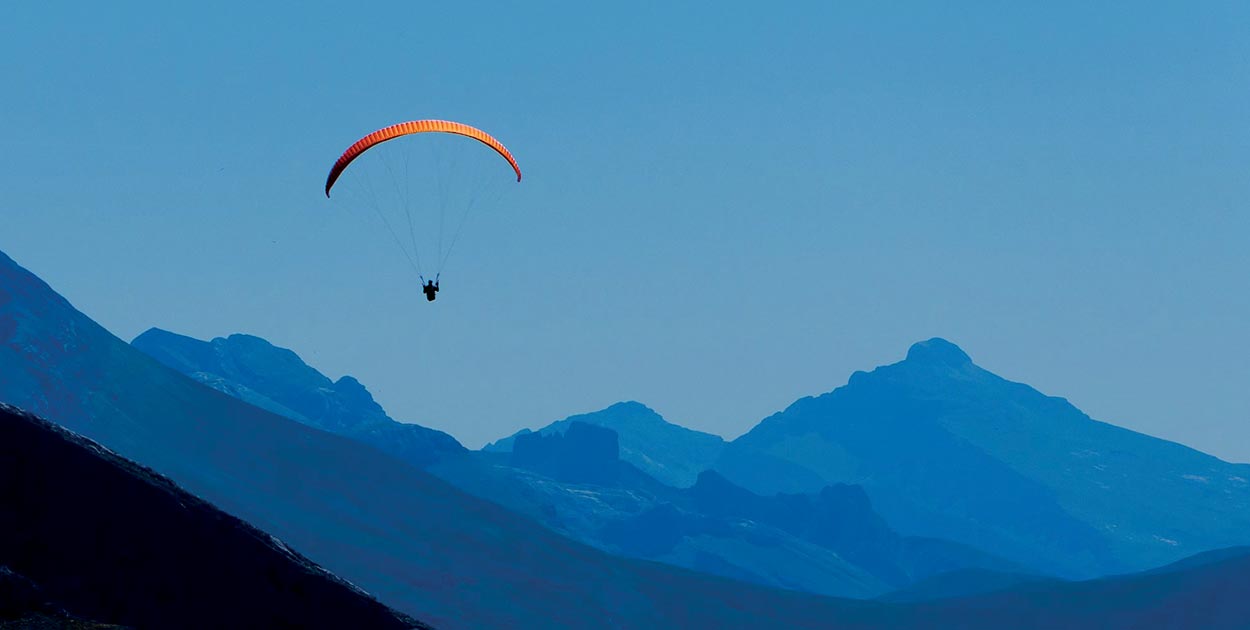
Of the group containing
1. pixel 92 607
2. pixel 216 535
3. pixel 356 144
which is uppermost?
pixel 356 144

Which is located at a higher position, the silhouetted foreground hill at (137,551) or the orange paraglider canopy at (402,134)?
the orange paraglider canopy at (402,134)

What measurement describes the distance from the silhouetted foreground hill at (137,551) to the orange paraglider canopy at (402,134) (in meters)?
18.4

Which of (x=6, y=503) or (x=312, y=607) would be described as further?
(x=312, y=607)

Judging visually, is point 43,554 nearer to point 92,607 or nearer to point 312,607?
point 92,607

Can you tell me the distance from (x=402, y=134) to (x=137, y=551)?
22992 mm

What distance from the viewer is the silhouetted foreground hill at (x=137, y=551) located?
66250 millimetres

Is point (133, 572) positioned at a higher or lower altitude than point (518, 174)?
lower

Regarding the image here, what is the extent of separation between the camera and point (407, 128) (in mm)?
63688

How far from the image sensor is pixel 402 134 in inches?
2467

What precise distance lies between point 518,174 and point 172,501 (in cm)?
2315

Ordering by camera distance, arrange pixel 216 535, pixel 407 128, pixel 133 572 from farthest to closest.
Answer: pixel 216 535, pixel 133 572, pixel 407 128

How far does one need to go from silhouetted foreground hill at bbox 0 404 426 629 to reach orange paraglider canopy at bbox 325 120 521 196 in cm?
1841

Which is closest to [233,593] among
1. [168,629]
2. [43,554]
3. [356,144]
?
[168,629]

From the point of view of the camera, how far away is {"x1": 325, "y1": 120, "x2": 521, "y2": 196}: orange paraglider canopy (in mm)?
63375
